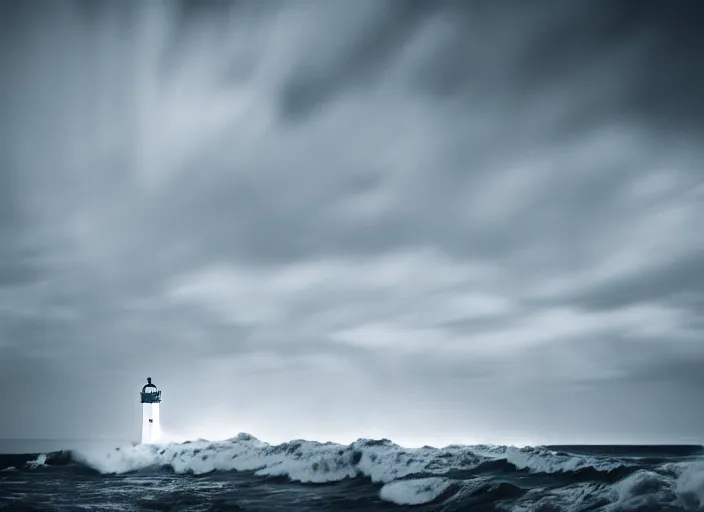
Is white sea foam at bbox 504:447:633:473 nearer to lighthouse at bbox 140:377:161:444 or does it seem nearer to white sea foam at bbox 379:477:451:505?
white sea foam at bbox 379:477:451:505

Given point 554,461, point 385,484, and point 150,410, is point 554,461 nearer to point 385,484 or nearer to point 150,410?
point 385,484

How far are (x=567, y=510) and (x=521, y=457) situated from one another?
33.8ft

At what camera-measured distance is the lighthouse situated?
201 ft

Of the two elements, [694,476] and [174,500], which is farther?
[174,500]

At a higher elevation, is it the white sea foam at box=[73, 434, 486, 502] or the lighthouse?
the lighthouse

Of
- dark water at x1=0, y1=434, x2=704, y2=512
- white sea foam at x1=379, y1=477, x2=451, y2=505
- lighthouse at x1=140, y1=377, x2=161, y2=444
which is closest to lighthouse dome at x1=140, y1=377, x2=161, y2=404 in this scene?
lighthouse at x1=140, y1=377, x2=161, y2=444

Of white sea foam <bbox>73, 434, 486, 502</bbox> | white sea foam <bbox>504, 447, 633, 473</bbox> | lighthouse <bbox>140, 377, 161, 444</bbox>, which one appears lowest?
white sea foam <bbox>73, 434, 486, 502</bbox>

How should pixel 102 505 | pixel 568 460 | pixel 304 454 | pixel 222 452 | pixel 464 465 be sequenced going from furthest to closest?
1. pixel 222 452
2. pixel 304 454
3. pixel 464 465
4. pixel 102 505
5. pixel 568 460

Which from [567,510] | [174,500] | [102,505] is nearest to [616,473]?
[567,510]

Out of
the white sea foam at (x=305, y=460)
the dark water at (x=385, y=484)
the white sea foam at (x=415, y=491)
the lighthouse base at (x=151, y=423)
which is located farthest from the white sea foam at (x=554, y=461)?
the lighthouse base at (x=151, y=423)

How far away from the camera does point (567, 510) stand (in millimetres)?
17438

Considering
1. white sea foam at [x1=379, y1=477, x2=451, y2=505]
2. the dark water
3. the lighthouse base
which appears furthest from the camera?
the lighthouse base

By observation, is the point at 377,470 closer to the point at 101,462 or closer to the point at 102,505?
the point at 102,505

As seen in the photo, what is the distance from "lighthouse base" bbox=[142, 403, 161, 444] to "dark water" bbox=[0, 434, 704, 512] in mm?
13334
